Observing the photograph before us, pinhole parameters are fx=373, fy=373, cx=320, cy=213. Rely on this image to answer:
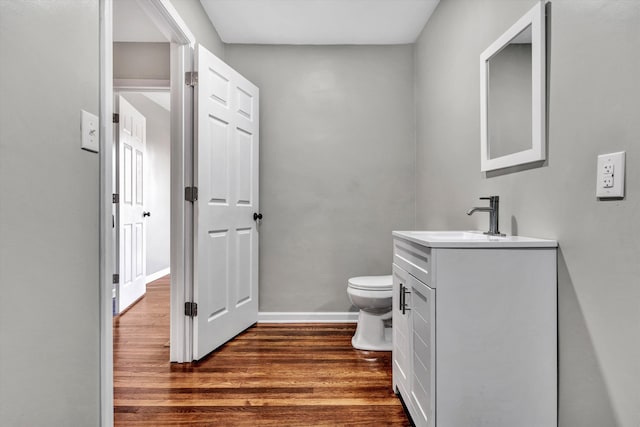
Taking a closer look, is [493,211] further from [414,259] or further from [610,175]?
[610,175]

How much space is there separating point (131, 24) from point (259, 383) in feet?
9.08

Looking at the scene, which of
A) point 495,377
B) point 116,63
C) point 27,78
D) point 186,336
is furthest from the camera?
point 116,63

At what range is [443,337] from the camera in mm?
1305

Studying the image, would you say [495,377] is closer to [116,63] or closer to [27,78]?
[27,78]

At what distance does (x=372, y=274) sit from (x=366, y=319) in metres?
0.65

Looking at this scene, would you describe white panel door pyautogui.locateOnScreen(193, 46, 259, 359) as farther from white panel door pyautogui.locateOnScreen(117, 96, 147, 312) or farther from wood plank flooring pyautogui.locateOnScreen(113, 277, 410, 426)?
white panel door pyautogui.locateOnScreen(117, 96, 147, 312)

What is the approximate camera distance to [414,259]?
1564 mm

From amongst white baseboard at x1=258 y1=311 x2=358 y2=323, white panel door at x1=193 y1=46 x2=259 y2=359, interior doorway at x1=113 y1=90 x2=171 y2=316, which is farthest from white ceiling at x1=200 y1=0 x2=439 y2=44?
white baseboard at x1=258 y1=311 x2=358 y2=323

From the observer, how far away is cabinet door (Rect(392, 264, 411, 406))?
1647mm

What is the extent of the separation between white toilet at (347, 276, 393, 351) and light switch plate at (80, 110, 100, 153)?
1.81m

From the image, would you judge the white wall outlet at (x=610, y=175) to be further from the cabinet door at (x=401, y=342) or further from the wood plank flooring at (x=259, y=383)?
the wood plank flooring at (x=259, y=383)

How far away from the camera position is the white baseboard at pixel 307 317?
3.20 metres

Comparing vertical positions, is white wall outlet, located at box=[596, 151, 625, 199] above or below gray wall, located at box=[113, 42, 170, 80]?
below

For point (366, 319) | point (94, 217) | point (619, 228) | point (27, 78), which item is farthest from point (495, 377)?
point (27, 78)
